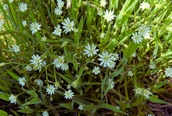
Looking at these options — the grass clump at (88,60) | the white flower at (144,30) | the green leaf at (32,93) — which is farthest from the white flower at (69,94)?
the white flower at (144,30)

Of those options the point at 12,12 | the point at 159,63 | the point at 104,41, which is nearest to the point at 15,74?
the point at 12,12

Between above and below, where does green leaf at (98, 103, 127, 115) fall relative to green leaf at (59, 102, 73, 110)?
below

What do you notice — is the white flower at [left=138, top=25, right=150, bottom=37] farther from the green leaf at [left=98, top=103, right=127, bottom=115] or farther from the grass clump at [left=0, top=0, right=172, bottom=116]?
the green leaf at [left=98, top=103, right=127, bottom=115]

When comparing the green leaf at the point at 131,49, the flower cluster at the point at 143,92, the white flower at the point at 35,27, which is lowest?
the flower cluster at the point at 143,92

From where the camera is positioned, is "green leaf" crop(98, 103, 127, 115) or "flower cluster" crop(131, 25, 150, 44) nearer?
"flower cluster" crop(131, 25, 150, 44)

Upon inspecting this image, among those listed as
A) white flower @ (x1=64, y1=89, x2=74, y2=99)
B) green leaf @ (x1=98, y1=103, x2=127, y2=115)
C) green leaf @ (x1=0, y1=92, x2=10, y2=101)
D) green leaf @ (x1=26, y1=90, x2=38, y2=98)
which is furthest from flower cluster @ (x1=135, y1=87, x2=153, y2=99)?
green leaf @ (x1=0, y1=92, x2=10, y2=101)

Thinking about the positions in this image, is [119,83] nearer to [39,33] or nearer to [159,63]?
[159,63]

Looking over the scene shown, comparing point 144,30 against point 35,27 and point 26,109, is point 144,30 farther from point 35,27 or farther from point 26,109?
point 26,109

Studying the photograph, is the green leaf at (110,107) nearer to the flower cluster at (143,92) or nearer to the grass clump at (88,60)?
the grass clump at (88,60)

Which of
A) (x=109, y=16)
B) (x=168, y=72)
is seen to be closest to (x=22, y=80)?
(x=109, y=16)
